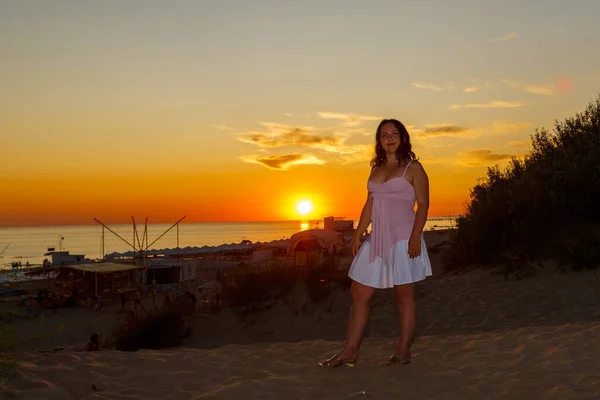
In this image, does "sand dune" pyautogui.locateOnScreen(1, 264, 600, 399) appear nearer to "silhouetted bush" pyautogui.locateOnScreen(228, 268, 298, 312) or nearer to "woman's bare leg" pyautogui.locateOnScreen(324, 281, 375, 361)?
"woman's bare leg" pyautogui.locateOnScreen(324, 281, 375, 361)

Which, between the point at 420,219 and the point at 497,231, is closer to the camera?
the point at 420,219

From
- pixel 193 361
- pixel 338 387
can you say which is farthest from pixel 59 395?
pixel 338 387

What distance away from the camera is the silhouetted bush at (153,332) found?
10336 millimetres

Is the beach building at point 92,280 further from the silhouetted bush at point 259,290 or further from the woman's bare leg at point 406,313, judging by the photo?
the woman's bare leg at point 406,313

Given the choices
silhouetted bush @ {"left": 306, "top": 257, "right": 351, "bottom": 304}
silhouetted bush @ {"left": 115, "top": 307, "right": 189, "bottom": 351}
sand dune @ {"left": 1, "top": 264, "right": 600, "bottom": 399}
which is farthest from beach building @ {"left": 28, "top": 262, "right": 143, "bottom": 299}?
sand dune @ {"left": 1, "top": 264, "right": 600, "bottom": 399}

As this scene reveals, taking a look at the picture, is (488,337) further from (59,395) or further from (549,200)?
(549,200)

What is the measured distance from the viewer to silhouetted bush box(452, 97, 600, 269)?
40.7ft

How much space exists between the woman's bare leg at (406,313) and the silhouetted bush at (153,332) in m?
6.60

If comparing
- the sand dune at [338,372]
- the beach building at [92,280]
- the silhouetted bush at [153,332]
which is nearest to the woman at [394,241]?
the sand dune at [338,372]

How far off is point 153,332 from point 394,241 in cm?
718

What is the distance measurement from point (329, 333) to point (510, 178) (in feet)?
29.8

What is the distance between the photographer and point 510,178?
1650cm

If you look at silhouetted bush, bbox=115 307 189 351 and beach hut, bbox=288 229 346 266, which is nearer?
silhouetted bush, bbox=115 307 189 351

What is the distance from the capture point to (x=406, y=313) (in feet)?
16.2
